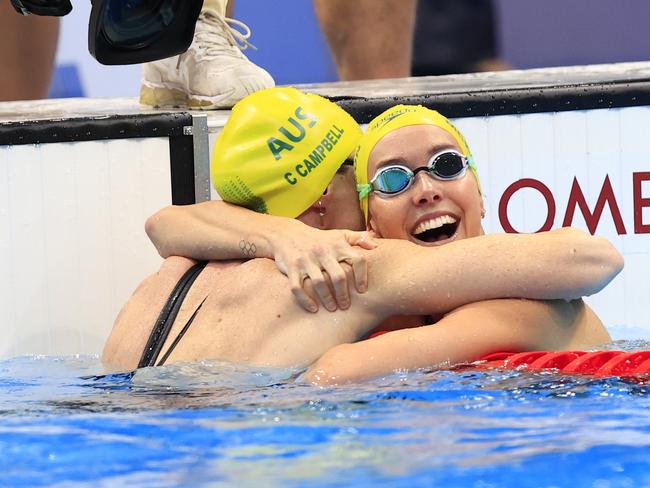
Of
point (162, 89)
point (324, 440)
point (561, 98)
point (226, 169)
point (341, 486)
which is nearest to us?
point (341, 486)

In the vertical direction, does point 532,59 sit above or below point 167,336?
above

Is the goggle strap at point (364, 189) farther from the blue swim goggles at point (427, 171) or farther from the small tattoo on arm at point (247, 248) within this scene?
the small tattoo on arm at point (247, 248)

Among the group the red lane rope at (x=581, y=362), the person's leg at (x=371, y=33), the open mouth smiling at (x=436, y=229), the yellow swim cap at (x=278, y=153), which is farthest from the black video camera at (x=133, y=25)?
the red lane rope at (x=581, y=362)

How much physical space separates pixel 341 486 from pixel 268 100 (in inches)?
61.2

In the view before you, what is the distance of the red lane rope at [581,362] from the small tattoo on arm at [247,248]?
687mm

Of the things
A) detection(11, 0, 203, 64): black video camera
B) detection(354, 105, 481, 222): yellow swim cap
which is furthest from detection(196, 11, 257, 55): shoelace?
detection(354, 105, 481, 222): yellow swim cap

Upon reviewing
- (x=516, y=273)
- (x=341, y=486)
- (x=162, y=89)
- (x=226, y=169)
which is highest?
(x=162, y=89)

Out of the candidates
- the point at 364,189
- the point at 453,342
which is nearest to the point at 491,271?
the point at 453,342

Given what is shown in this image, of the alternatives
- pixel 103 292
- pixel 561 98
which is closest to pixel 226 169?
pixel 103 292

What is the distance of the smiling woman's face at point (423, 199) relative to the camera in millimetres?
3092

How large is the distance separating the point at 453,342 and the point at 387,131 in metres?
0.70

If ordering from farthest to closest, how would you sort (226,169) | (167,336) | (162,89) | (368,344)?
1. (162,89)
2. (226,169)
3. (167,336)
4. (368,344)

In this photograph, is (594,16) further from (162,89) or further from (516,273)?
(516,273)

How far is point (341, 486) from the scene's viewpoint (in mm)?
1976
